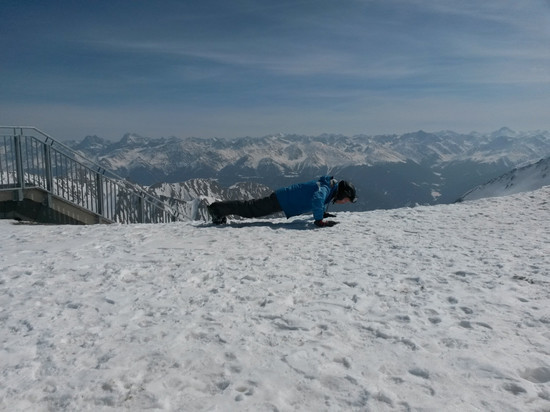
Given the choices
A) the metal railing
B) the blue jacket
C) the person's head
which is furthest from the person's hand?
the metal railing

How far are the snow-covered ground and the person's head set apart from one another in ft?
7.90

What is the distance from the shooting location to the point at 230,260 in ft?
27.4

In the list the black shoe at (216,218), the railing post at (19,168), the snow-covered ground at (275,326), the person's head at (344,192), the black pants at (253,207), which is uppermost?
the railing post at (19,168)

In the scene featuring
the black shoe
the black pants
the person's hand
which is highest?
the black pants

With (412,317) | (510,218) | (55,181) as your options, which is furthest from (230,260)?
(55,181)

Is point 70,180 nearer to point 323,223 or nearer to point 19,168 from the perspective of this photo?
point 19,168

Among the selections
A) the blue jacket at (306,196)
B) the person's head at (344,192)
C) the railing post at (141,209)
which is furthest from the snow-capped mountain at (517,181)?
the blue jacket at (306,196)

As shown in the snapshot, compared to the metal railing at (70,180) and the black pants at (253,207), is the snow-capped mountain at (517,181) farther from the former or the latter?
the black pants at (253,207)

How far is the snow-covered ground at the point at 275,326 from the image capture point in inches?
150

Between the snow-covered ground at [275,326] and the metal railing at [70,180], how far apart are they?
6.31 metres

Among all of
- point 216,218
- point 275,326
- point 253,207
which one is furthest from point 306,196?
point 275,326

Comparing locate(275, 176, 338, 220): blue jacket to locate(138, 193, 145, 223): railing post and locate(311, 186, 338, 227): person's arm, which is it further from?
locate(138, 193, 145, 223): railing post

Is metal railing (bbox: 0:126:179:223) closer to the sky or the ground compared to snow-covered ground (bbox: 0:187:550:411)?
closer to the sky

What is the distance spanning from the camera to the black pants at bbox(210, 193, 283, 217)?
11898 mm
